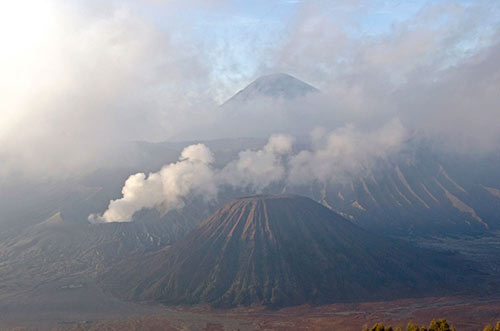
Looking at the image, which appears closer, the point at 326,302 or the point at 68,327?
the point at 68,327

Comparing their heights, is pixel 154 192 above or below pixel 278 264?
above

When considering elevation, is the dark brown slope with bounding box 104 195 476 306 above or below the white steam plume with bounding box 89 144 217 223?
below

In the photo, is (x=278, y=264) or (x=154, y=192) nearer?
(x=278, y=264)

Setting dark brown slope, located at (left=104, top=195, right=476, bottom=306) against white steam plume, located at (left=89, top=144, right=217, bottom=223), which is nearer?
dark brown slope, located at (left=104, top=195, right=476, bottom=306)

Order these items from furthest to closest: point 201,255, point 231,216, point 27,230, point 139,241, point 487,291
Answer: point 27,230
point 139,241
point 231,216
point 201,255
point 487,291

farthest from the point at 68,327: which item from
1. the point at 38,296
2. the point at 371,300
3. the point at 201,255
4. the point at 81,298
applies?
the point at 371,300

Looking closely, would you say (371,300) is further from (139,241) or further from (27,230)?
(27,230)

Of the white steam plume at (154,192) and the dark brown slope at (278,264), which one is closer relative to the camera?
the dark brown slope at (278,264)

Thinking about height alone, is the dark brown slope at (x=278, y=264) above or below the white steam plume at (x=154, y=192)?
below
